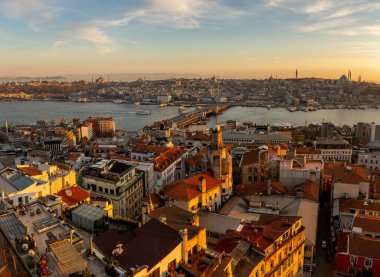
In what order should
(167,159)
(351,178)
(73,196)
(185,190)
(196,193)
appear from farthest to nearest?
(167,159) < (351,178) < (196,193) < (185,190) < (73,196)

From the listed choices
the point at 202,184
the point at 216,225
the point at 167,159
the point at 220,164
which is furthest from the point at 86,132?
the point at 216,225

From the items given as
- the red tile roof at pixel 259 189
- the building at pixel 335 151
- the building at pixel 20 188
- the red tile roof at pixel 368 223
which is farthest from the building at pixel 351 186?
the building at pixel 335 151

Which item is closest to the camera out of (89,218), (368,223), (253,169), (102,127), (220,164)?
(89,218)

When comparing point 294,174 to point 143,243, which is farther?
point 294,174

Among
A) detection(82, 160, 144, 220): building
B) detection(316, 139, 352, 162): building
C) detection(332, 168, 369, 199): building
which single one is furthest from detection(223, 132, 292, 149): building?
detection(82, 160, 144, 220): building

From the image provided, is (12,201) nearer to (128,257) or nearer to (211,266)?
(128,257)

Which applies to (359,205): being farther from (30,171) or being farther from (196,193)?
(30,171)

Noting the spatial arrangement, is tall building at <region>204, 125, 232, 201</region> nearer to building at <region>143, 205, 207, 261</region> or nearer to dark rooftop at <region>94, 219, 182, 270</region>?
building at <region>143, 205, 207, 261</region>
